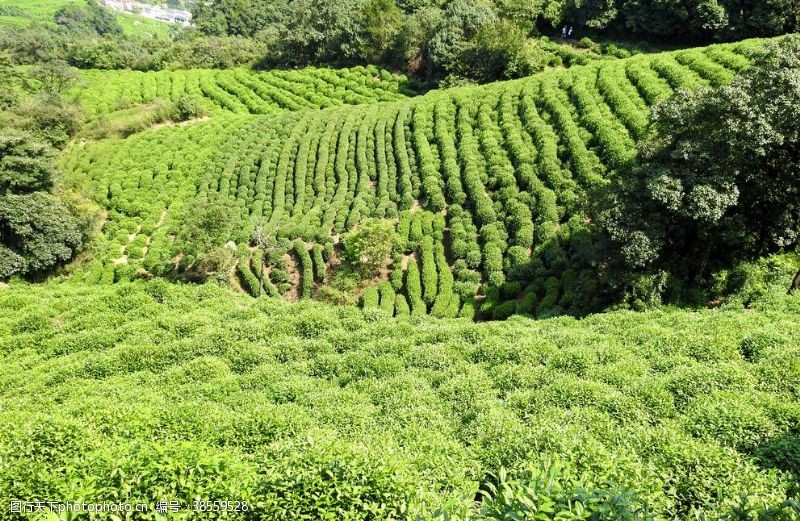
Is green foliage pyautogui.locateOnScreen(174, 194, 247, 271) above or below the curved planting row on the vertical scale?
below

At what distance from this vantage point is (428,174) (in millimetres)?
34406

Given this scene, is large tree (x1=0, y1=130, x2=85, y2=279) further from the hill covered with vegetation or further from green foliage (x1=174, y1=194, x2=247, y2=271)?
green foliage (x1=174, y1=194, x2=247, y2=271)

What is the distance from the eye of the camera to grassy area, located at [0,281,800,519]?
278 inches

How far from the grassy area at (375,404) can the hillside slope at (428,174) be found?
8.56 m

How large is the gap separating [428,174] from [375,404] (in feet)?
80.2

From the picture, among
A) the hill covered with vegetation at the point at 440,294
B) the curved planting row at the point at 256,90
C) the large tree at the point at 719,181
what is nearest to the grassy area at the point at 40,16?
the curved planting row at the point at 256,90

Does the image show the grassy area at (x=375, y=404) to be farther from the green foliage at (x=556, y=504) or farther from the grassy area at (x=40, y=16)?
the grassy area at (x=40, y=16)

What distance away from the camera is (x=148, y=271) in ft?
107

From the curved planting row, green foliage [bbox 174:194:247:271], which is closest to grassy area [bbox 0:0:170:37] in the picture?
the curved planting row

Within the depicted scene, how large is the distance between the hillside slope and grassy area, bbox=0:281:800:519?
28.1ft

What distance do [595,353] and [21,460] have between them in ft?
45.0

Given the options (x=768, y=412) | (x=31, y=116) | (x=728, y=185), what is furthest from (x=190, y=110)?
(x=768, y=412)

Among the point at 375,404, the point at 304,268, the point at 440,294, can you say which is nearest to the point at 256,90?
the point at 304,268

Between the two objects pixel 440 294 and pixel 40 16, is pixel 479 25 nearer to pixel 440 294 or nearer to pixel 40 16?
pixel 440 294
